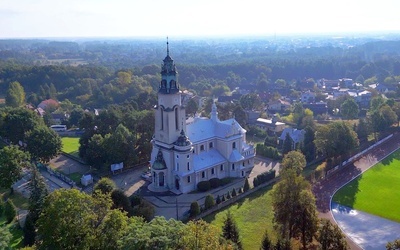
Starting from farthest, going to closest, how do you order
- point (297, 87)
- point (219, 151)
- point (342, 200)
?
1. point (297, 87)
2. point (219, 151)
3. point (342, 200)

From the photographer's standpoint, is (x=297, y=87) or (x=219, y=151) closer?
(x=219, y=151)

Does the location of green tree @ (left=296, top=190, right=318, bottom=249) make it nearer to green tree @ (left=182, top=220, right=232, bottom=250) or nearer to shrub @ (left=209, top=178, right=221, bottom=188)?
green tree @ (left=182, top=220, right=232, bottom=250)

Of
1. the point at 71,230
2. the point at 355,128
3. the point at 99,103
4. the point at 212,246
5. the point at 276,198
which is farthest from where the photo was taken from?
the point at 99,103

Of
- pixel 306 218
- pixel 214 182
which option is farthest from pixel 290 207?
pixel 214 182

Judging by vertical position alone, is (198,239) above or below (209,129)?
above

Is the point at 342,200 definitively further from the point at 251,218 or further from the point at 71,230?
the point at 71,230

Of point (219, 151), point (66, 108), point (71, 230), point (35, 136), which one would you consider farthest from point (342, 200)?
point (66, 108)

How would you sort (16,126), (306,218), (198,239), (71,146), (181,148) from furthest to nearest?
(71,146) → (16,126) → (181,148) → (306,218) → (198,239)

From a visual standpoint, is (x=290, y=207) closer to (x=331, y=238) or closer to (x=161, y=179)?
(x=331, y=238)
